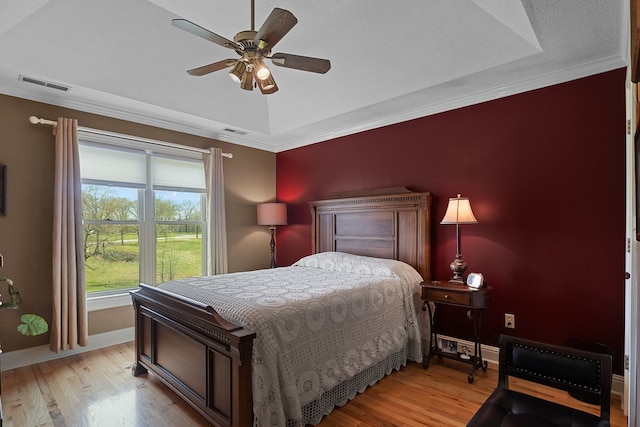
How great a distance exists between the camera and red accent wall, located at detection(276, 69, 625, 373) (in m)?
2.68

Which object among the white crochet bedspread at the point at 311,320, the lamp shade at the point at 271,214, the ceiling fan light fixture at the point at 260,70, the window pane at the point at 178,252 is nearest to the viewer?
the white crochet bedspread at the point at 311,320

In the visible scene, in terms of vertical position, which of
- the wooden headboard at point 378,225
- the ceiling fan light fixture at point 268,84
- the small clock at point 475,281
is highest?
the ceiling fan light fixture at point 268,84

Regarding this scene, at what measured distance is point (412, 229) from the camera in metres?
3.68

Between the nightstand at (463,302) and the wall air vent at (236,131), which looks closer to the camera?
the nightstand at (463,302)

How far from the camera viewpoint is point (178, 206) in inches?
175

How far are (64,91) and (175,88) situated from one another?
0.99m

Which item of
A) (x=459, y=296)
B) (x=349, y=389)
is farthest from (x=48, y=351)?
(x=459, y=296)

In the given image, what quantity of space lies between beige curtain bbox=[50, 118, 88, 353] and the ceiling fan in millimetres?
1927

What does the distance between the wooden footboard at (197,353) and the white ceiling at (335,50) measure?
6.75 feet

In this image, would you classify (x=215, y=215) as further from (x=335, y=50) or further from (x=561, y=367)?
(x=561, y=367)

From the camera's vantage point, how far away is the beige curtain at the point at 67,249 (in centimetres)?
328

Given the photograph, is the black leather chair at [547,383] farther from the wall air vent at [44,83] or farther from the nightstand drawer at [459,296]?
the wall air vent at [44,83]

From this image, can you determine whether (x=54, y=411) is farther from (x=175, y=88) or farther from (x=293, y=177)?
(x=293, y=177)

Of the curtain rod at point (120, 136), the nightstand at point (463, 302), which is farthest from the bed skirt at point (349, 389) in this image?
the curtain rod at point (120, 136)
